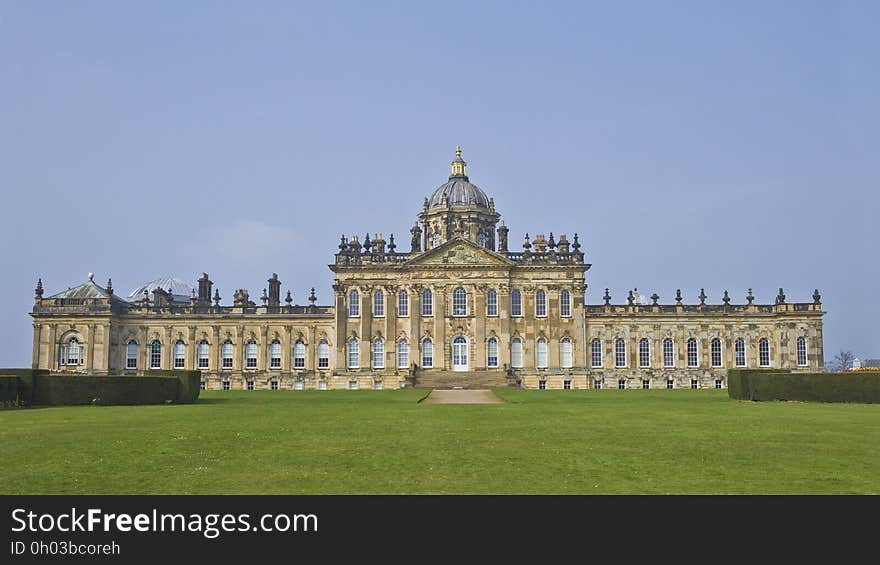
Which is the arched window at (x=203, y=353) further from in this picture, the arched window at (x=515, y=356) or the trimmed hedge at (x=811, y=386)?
the trimmed hedge at (x=811, y=386)

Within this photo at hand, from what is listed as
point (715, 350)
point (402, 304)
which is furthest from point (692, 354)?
point (402, 304)

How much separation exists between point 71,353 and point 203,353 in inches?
385

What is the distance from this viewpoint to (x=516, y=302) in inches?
2825

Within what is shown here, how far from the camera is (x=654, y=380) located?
241 ft

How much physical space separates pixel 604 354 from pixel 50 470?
2339 inches

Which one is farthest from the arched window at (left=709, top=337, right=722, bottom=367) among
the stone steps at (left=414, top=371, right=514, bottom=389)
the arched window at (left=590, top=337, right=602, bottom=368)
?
the stone steps at (left=414, top=371, right=514, bottom=389)

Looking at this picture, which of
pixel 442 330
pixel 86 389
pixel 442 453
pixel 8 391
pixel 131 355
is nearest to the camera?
pixel 442 453

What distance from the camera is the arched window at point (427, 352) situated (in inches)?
2803

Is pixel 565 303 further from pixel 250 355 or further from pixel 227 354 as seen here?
→ pixel 227 354

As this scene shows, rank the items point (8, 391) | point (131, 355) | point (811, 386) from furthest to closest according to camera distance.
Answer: point (131, 355)
point (811, 386)
point (8, 391)

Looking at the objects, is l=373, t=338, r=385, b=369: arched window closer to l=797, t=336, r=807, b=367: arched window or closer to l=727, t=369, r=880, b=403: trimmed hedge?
l=797, t=336, r=807, b=367: arched window
